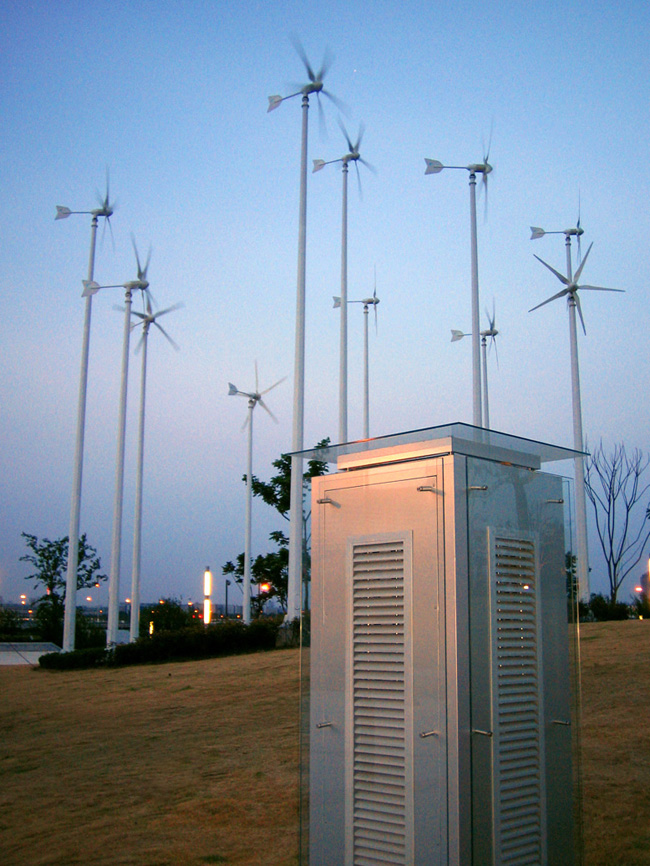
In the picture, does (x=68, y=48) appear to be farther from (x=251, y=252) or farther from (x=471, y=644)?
(x=471, y=644)

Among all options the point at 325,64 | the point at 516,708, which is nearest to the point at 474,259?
the point at 325,64

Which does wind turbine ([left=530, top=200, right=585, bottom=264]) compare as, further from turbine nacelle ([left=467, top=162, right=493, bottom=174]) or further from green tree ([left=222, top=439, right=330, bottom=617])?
green tree ([left=222, top=439, right=330, bottom=617])

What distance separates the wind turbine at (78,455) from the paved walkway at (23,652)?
55.6 inches

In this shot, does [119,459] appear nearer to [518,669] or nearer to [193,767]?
[193,767]

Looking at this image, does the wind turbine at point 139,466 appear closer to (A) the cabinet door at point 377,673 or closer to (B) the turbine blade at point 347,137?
(B) the turbine blade at point 347,137

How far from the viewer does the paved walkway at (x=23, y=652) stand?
26.3 m

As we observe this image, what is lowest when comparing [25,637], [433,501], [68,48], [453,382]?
[25,637]

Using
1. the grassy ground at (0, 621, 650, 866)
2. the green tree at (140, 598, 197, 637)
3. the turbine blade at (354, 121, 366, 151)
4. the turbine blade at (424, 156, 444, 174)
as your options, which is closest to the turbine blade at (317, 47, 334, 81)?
the turbine blade at (354, 121, 366, 151)

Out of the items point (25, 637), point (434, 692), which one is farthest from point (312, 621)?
point (25, 637)

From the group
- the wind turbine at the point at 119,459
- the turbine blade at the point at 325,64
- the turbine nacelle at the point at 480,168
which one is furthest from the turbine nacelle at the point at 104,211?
the turbine nacelle at the point at 480,168

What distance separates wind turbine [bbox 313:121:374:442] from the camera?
28.4 meters

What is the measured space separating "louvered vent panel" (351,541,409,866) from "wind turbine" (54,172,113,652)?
74.6 feet

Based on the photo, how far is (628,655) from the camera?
16.3 metres

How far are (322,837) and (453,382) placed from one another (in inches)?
3912
